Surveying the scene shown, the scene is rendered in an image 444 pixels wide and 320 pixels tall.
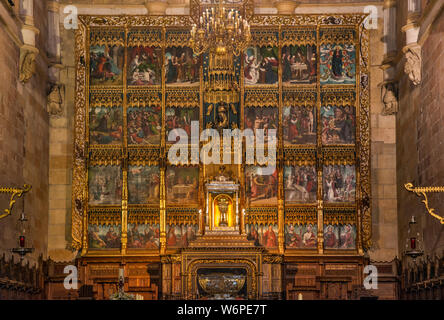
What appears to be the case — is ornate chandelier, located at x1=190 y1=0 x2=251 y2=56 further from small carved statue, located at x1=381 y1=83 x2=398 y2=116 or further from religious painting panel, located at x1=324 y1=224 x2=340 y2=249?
religious painting panel, located at x1=324 y1=224 x2=340 y2=249

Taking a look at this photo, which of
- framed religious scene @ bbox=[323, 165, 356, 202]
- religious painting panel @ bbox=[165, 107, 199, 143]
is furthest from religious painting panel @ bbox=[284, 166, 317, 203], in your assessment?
religious painting panel @ bbox=[165, 107, 199, 143]

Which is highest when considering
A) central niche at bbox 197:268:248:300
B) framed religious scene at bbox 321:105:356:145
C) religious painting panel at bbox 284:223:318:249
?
framed religious scene at bbox 321:105:356:145

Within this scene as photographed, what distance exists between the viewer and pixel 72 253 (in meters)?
25.9

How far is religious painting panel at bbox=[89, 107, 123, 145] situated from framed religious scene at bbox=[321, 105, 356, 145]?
6474 millimetres

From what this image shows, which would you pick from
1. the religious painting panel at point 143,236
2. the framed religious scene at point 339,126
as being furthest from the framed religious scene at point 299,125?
the religious painting panel at point 143,236

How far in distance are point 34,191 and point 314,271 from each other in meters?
8.82

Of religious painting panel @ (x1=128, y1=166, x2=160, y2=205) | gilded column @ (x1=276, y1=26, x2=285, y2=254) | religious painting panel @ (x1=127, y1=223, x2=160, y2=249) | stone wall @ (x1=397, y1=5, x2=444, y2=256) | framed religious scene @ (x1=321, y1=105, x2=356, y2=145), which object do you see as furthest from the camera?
framed religious scene @ (x1=321, y1=105, x2=356, y2=145)

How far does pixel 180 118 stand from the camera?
26.3 metres

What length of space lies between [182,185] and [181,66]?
3.82 metres

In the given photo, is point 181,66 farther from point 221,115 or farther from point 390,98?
point 390,98

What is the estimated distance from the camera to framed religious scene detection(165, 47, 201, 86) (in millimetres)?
26438

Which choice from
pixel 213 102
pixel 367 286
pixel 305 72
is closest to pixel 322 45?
pixel 305 72

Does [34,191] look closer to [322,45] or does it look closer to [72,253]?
[72,253]

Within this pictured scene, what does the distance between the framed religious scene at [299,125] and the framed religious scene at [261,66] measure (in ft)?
3.77
